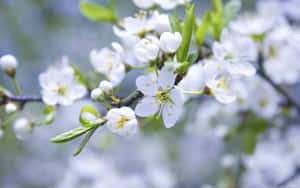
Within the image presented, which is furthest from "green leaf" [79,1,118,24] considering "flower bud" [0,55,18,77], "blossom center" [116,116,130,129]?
"blossom center" [116,116,130,129]

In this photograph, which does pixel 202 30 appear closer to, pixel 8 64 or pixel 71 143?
pixel 8 64

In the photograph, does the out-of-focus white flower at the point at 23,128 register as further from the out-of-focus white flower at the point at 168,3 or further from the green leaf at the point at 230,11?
the green leaf at the point at 230,11

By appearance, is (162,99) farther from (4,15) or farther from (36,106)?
(4,15)

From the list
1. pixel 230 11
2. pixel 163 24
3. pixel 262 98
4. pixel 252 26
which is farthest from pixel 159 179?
pixel 163 24

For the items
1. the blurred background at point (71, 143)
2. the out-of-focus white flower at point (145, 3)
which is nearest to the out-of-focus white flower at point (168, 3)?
the out-of-focus white flower at point (145, 3)

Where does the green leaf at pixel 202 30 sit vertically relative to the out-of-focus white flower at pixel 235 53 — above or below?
above

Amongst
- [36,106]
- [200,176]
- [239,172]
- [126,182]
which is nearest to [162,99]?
[239,172]
